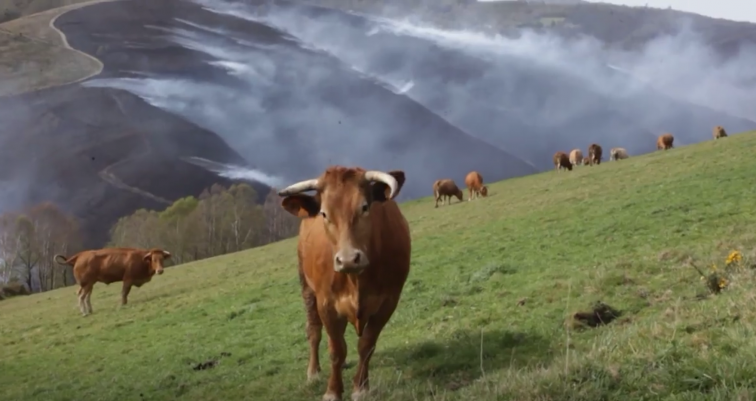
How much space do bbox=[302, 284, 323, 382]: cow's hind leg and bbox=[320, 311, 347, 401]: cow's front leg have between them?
120 cm

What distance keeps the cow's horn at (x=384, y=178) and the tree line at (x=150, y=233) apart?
158ft

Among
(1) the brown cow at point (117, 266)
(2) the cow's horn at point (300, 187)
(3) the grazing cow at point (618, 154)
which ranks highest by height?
(3) the grazing cow at point (618, 154)

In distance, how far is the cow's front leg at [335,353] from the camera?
22.7 ft

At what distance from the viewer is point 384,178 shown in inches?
251

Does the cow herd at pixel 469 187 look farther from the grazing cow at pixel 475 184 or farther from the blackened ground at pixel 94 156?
the blackened ground at pixel 94 156

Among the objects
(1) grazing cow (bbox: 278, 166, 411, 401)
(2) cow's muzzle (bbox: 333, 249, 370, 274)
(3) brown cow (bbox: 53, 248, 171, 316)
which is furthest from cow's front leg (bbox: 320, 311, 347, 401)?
(3) brown cow (bbox: 53, 248, 171, 316)

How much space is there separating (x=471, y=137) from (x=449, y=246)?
57739mm

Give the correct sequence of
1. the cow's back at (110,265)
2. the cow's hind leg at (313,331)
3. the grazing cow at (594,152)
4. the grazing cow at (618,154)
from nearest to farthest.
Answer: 1. the cow's hind leg at (313,331)
2. the cow's back at (110,265)
3. the grazing cow at (594,152)
4. the grazing cow at (618,154)

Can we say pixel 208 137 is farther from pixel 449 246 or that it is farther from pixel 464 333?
pixel 464 333

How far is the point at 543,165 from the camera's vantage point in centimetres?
6456

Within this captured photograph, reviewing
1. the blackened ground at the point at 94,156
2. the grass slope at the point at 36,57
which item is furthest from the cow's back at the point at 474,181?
the grass slope at the point at 36,57

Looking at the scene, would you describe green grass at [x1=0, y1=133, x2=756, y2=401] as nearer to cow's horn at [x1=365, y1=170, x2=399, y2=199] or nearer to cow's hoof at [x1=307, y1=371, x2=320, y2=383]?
cow's hoof at [x1=307, y1=371, x2=320, y2=383]

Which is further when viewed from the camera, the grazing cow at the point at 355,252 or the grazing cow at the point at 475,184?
the grazing cow at the point at 475,184

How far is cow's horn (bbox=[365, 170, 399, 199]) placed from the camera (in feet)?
20.5
